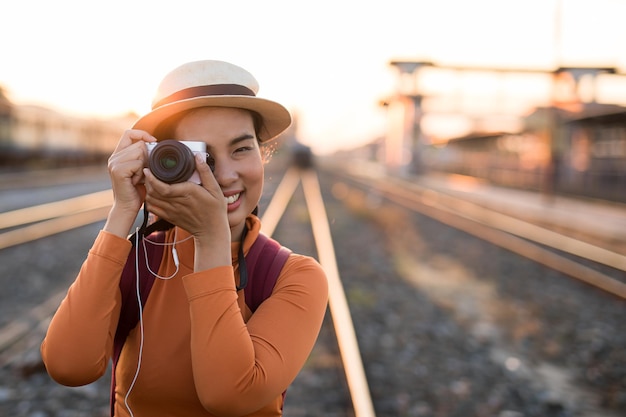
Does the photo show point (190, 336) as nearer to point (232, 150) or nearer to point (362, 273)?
point (232, 150)

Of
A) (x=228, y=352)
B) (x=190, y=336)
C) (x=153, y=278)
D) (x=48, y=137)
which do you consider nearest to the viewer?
(x=228, y=352)

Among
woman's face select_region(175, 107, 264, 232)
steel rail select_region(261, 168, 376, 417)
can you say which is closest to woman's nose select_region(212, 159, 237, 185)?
woman's face select_region(175, 107, 264, 232)

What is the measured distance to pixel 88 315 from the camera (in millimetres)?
1302

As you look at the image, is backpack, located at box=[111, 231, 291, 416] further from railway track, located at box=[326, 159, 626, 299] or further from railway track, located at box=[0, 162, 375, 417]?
railway track, located at box=[326, 159, 626, 299]

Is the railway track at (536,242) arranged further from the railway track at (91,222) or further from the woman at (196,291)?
the woman at (196,291)

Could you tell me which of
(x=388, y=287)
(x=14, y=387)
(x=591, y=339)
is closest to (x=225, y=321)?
(x=14, y=387)

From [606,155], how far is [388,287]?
19520mm

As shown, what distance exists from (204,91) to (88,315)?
0.62 m

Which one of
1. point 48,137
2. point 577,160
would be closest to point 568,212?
point 577,160

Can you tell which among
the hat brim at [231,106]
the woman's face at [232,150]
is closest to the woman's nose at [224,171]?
the woman's face at [232,150]

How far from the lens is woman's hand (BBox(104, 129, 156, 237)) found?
133 cm

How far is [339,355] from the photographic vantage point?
4500mm

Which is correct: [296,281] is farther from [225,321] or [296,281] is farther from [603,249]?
[603,249]

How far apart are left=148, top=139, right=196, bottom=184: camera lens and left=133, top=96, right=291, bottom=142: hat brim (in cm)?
15
